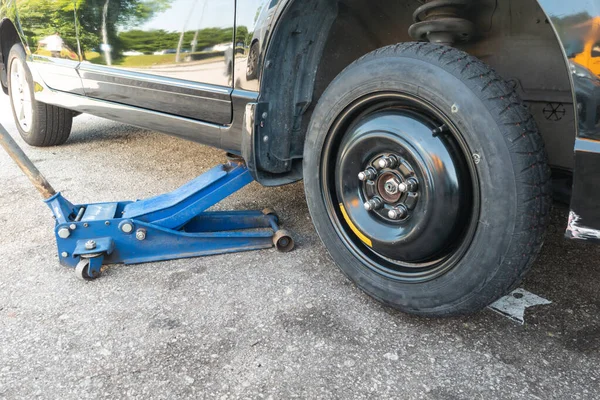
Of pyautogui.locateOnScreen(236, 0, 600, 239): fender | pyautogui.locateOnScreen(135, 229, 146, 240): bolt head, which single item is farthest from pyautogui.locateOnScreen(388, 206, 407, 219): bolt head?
pyautogui.locateOnScreen(135, 229, 146, 240): bolt head

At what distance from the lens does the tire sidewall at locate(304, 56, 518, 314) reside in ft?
4.89

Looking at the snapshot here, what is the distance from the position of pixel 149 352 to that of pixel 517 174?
1.32 meters

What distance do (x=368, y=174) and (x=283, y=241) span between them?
698mm

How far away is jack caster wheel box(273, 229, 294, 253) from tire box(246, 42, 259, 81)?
73 centimetres

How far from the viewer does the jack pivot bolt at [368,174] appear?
1.80 m

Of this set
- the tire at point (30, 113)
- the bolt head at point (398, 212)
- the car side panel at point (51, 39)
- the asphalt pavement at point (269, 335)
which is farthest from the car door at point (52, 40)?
the bolt head at point (398, 212)

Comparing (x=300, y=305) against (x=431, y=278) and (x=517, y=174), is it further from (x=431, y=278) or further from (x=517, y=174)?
(x=517, y=174)

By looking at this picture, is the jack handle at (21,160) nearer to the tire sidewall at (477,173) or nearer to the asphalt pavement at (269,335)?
the asphalt pavement at (269,335)

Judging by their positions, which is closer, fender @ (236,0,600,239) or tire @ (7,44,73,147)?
fender @ (236,0,600,239)

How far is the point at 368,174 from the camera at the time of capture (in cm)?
181

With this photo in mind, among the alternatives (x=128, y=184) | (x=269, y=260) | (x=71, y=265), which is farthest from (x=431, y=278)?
(x=128, y=184)

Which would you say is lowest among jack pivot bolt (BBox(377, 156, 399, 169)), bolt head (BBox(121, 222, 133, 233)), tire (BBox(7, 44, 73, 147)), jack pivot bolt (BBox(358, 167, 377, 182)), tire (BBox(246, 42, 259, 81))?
tire (BBox(7, 44, 73, 147))

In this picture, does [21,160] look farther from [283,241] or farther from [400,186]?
[400,186]

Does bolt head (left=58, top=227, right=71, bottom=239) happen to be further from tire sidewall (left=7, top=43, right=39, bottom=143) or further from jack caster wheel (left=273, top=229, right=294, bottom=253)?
tire sidewall (left=7, top=43, right=39, bottom=143)
